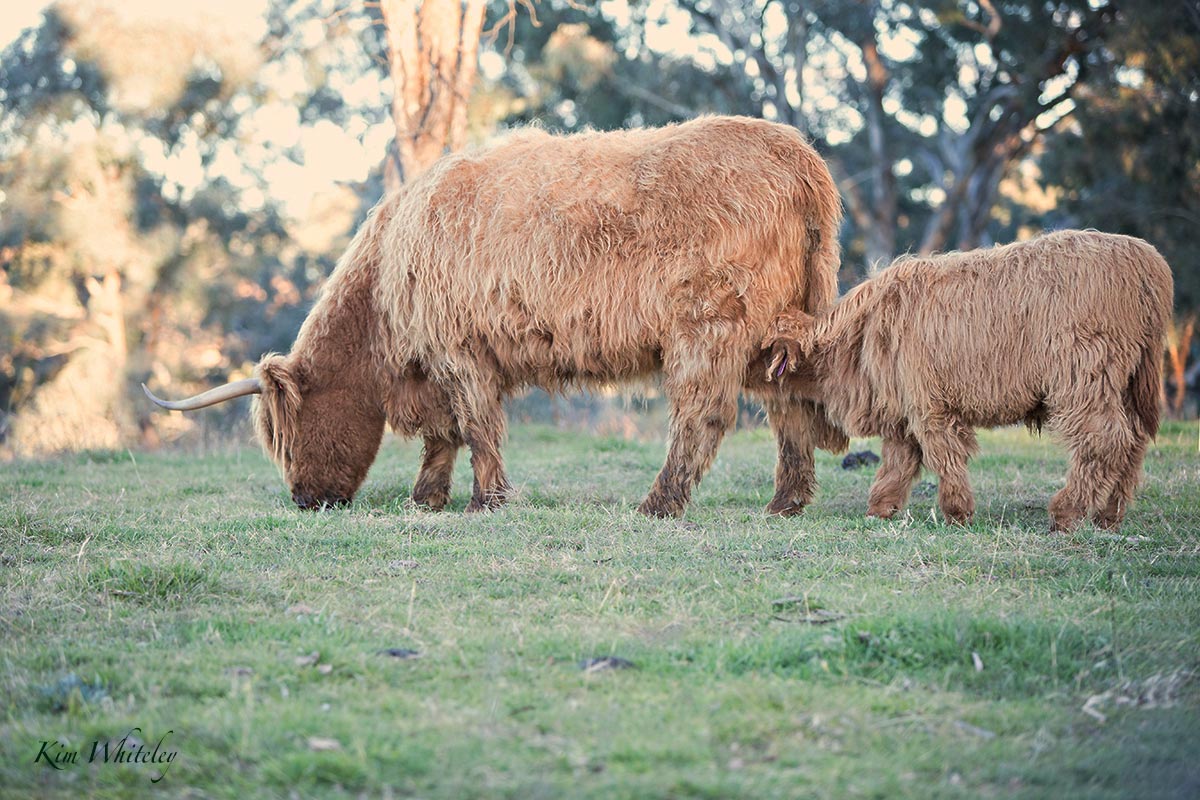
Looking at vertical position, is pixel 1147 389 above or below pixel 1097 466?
above

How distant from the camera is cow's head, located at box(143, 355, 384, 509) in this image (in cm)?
841

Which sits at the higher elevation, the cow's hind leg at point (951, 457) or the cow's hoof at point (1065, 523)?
the cow's hind leg at point (951, 457)

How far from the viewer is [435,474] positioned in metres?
8.73

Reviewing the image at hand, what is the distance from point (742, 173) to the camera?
7.56 m

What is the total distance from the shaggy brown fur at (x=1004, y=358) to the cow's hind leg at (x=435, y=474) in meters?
2.63

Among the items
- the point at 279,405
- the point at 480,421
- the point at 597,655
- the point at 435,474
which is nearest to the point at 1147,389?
the point at 597,655

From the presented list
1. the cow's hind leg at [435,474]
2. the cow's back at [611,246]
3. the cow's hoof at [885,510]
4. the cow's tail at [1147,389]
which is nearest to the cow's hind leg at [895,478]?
the cow's hoof at [885,510]

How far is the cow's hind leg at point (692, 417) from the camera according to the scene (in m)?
7.47

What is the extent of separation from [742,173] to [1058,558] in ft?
10.0

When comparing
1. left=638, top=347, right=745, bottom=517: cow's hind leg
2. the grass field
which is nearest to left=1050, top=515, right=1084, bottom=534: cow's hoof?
the grass field

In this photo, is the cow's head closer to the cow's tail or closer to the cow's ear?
the cow's ear

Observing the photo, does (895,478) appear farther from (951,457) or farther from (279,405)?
(279,405)

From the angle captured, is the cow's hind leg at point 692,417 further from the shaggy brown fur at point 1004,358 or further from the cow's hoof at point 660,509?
the shaggy brown fur at point 1004,358

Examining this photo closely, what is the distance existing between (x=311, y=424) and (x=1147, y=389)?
215 inches
